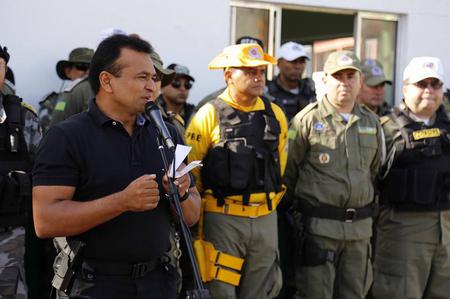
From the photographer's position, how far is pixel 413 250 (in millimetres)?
5469

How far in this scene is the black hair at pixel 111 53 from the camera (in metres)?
3.06

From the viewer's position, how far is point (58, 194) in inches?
114

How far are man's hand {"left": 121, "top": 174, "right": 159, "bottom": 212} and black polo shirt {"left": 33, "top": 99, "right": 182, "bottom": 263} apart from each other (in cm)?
18

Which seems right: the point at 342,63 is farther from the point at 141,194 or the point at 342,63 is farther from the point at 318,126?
the point at 141,194

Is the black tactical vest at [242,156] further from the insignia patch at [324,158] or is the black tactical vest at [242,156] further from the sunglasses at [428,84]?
the sunglasses at [428,84]

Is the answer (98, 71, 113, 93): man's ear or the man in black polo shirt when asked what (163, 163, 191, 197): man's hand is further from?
(98, 71, 113, 93): man's ear

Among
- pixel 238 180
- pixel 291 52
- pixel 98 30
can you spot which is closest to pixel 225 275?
pixel 238 180

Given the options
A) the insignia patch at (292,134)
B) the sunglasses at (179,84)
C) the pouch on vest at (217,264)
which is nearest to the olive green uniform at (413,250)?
the insignia patch at (292,134)

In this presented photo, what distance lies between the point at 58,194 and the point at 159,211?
0.46 meters

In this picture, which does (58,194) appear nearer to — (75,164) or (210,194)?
(75,164)

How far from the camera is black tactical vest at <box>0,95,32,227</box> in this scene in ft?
13.1

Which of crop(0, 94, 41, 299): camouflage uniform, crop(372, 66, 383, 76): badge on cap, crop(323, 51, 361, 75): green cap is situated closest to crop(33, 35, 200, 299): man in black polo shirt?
crop(0, 94, 41, 299): camouflage uniform

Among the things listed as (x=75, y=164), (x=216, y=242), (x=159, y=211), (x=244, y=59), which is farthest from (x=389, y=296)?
(x=75, y=164)

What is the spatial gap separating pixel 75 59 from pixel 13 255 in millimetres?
2045
